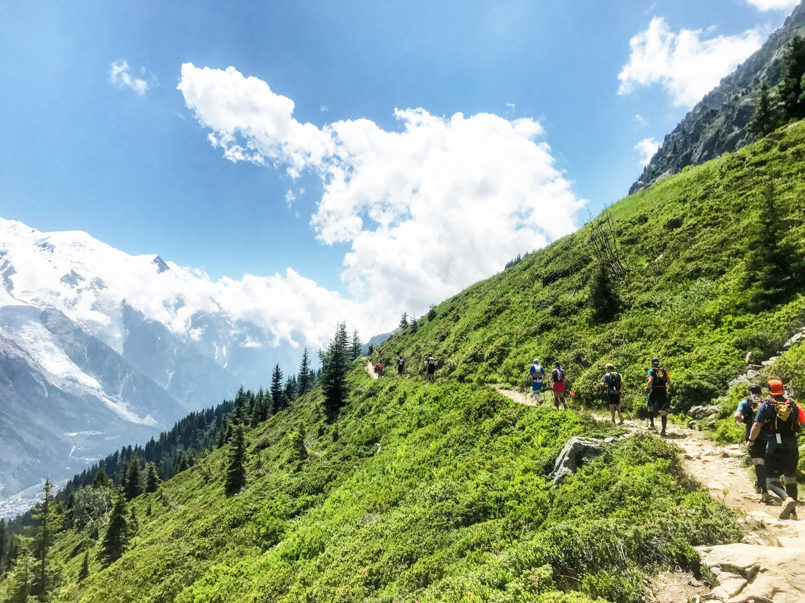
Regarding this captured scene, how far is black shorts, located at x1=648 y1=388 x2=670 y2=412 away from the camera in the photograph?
1312 centimetres

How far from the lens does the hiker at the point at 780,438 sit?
7.94m

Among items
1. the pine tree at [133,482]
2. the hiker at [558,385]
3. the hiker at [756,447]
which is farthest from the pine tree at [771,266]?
the pine tree at [133,482]

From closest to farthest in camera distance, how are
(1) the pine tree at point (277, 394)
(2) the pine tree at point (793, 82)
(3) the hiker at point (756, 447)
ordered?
(3) the hiker at point (756, 447)
(2) the pine tree at point (793, 82)
(1) the pine tree at point (277, 394)

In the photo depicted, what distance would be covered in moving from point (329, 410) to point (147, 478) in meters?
77.7

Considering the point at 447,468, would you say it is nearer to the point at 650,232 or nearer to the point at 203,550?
the point at 203,550

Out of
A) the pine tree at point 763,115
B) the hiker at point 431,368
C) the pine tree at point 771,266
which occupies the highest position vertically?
the pine tree at point 763,115

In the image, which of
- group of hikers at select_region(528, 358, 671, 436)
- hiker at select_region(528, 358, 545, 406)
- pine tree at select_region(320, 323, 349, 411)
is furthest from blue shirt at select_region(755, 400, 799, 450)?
pine tree at select_region(320, 323, 349, 411)

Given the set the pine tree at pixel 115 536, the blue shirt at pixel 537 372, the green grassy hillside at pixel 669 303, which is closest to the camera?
the green grassy hillside at pixel 669 303

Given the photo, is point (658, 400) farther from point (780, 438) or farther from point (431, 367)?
point (431, 367)

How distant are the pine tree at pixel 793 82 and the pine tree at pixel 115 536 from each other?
7392 centimetres

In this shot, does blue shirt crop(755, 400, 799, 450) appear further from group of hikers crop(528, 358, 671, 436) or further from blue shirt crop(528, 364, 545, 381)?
blue shirt crop(528, 364, 545, 381)

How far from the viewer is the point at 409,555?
11156 mm

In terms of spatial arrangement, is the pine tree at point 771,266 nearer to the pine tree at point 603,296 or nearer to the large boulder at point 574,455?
the pine tree at point 603,296

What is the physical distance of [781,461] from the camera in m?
8.13
